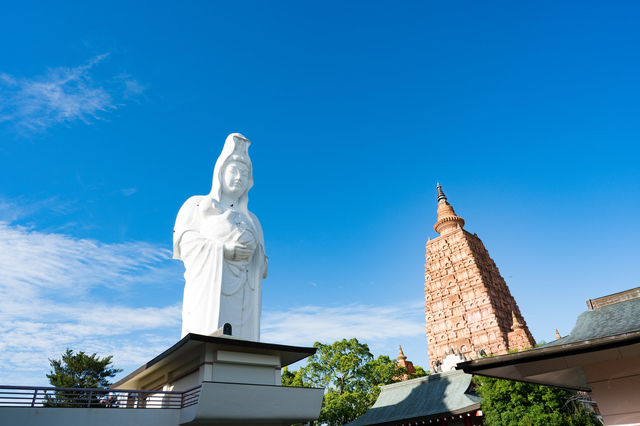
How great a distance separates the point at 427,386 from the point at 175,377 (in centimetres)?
1588

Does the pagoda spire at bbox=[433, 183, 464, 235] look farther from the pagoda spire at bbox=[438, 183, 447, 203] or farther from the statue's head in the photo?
the statue's head

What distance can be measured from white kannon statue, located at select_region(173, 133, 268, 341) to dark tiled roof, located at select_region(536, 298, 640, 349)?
11505 mm

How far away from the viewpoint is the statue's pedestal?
11.3m

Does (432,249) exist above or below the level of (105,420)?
above

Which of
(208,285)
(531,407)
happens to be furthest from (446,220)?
(208,285)

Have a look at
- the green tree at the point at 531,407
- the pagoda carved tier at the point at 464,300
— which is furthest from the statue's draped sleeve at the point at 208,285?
the pagoda carved tier at the point at 464,300

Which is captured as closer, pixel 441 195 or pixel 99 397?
pixel 99 397

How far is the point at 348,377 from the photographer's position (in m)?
28.2

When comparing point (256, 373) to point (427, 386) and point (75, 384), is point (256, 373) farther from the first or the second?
point (75, 384)

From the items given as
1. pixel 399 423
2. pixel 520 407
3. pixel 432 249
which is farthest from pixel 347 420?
pixel 432 249

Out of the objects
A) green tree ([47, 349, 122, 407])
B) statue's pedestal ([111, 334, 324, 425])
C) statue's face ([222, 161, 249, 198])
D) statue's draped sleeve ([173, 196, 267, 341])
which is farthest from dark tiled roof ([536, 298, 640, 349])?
green tree ([47, 349, 122, 407])

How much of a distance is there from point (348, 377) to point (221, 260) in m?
16.9

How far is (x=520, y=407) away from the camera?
17.6 metres

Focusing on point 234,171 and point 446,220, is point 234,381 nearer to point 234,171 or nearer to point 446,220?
point 234,171
